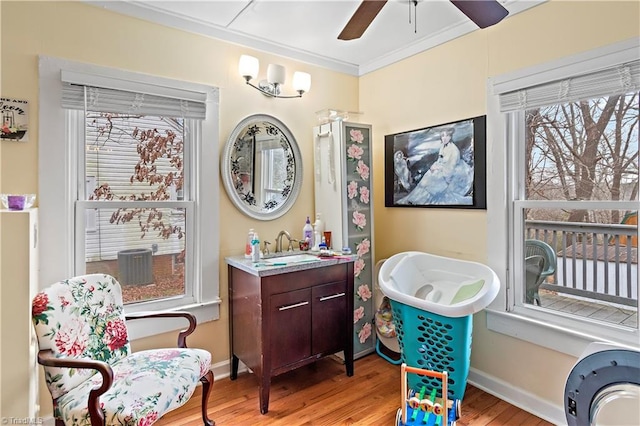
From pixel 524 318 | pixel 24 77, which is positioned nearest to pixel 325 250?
pixel 524 318

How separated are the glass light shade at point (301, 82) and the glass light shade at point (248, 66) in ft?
1.22

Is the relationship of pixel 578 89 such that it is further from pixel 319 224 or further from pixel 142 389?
pixel 142 389

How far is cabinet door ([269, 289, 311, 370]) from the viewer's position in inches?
91.5

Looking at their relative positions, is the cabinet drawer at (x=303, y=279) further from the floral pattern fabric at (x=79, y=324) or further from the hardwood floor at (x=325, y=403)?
the floral pattern fabric at (x=79, y=324)

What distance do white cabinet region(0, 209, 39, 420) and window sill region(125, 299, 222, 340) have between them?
2.59 feet

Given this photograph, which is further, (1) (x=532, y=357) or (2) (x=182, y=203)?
(2) (x=182, y=203)

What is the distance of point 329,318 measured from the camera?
8.50 ft

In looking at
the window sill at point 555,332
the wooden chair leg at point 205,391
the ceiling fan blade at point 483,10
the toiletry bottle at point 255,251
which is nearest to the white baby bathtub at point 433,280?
the window sill at point 555,332

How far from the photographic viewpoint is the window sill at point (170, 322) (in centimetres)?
230

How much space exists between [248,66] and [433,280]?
211 centimetres

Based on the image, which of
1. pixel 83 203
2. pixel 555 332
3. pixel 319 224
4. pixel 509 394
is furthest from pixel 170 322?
pixel 555 332

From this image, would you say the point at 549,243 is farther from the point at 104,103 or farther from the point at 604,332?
the point at 104,103

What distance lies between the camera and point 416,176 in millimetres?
2949

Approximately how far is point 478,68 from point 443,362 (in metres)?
2.01
